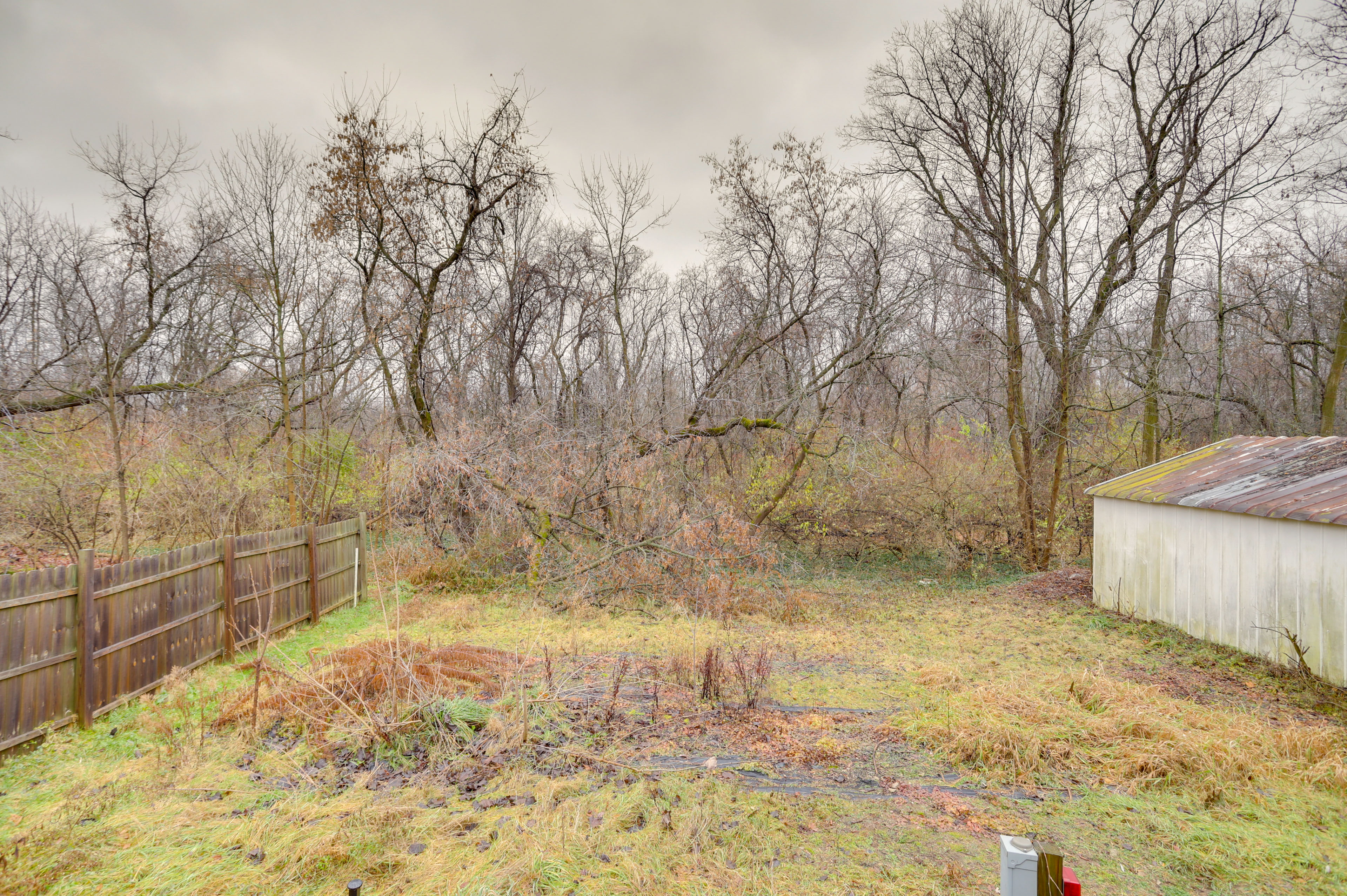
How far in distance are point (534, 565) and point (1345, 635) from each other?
33.4 ft

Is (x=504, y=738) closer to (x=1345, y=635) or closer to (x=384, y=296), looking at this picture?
(x=1345, y=635)

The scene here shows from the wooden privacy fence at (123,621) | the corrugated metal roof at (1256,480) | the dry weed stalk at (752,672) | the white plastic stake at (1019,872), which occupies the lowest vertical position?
the dry weed stalk at (752,672)

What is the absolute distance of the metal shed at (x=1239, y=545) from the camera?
641 centimetres

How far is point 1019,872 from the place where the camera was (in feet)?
5.95

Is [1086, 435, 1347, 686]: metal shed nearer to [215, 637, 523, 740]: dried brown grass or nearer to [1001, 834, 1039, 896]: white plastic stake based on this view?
[1001, 834, 1039, 896]: white plastic stake

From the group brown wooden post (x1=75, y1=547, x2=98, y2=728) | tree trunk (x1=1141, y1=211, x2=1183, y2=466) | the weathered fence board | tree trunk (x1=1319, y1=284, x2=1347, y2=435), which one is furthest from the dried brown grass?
tree trunk (x1=1319, y1=284, x2=1347, y2=435)

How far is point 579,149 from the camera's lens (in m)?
17.3

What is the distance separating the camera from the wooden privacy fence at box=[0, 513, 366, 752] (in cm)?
482

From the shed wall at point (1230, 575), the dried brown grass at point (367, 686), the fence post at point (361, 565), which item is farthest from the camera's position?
the fence post at point (361, 565)

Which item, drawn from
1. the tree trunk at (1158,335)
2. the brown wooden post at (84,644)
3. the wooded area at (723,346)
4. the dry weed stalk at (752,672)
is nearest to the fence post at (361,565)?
the wooded area at (723,346)

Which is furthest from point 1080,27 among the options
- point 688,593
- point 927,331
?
point 688,593

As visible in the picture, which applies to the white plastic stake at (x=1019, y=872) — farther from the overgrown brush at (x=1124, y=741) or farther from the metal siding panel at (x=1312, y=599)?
the metal siding panel at (x=1312, y=599)

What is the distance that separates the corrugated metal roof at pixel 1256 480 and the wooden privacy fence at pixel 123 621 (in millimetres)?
9739

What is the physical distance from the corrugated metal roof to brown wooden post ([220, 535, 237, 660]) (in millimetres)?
11294
